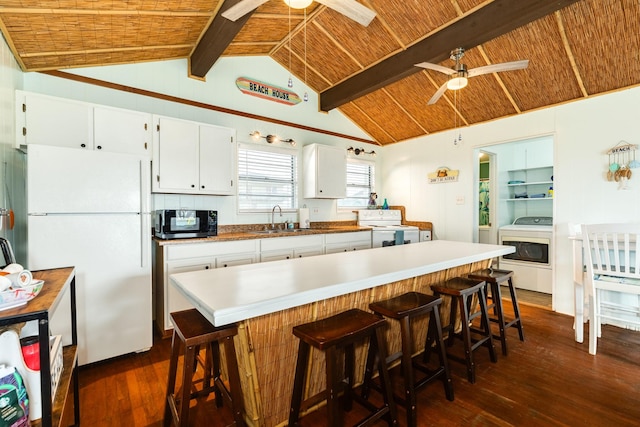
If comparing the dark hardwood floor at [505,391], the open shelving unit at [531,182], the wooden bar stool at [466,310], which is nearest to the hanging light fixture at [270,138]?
the dark hardwood floor at [505,391]

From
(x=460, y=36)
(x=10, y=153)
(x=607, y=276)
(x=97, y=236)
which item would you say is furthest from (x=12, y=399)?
(x=607, y=276)

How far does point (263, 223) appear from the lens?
4176 mm

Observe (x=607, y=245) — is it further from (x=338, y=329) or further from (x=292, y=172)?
(x=292, y=172)

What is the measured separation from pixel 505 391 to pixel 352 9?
2744 millimetres

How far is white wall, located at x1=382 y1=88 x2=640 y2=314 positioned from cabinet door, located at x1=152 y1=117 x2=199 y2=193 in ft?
12.0

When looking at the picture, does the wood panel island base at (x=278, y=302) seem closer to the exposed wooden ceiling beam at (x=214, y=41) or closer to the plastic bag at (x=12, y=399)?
the plastic bag at (x=12, y=399)

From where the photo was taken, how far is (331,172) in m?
4.54

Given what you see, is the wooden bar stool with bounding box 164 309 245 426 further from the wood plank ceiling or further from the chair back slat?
the chair back slat

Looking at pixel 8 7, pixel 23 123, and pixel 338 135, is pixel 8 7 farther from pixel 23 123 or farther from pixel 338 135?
pixel 338 135

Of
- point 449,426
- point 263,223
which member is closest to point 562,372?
point 449,426

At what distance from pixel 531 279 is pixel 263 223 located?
393 centimetres

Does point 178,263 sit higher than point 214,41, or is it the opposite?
point 214,41

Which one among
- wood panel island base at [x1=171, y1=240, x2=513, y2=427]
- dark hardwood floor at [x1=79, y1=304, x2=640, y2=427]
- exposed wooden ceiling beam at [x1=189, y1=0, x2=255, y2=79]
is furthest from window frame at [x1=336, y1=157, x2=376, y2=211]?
wood panel island base at [x1=171, y1=240, x2=513, y2=427]

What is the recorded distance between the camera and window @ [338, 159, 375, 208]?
5.23 m
